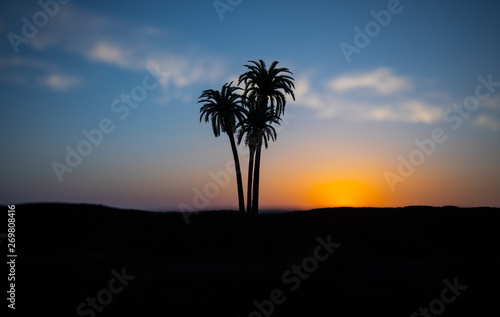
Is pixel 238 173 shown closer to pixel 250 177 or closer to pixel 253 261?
pixel 250 177

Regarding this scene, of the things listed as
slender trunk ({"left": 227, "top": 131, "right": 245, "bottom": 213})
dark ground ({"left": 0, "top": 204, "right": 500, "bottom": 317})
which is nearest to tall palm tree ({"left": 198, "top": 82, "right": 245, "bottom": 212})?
slender trunk ({"left": 227, "top": 131, "right": 245, "bottom": 213})

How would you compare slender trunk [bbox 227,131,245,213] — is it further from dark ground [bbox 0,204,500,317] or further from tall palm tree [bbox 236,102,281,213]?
dark ground [bbox 0,204,500,317]

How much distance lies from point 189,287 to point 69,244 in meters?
7.30

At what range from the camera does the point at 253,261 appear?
14.5 meters

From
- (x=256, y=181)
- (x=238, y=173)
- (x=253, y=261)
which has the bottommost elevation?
(x=253, y=261)

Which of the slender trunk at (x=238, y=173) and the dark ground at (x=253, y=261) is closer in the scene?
the dark ground at (x=253, y=261)

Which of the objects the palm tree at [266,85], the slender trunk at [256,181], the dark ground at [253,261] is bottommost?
the dark ground at [253,261]

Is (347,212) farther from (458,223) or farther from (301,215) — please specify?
(458,223)

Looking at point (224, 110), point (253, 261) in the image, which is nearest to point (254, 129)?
point (224, 110)

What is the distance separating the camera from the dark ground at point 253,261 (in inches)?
422

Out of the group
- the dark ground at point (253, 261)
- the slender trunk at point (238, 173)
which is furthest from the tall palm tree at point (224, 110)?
the dark ground at point (253, 261)

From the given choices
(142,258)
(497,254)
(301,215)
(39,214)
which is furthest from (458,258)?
(39,214)

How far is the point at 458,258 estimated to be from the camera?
566 inches

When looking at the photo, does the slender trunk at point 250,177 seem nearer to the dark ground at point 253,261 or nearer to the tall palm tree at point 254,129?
the tall palm tree at point 254,129
